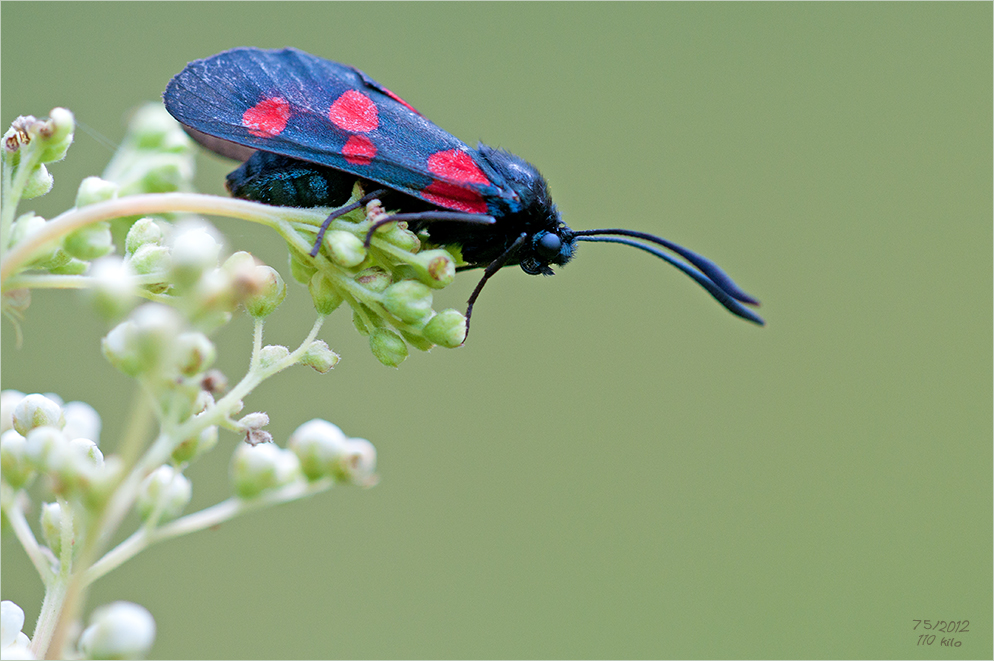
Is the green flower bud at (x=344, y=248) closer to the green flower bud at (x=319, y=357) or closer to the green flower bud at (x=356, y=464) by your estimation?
the green flower bud at (x=319, y=357)

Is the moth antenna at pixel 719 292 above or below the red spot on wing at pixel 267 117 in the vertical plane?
below

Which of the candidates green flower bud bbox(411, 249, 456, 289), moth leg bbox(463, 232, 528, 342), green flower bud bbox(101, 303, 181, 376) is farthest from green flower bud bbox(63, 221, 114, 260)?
moth leg bbox(463, 232, 528, 342)

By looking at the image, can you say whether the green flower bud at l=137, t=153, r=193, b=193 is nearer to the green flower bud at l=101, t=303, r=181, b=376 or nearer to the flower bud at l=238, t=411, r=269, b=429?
the flower bud at l=238, t=411, r=269, b=429

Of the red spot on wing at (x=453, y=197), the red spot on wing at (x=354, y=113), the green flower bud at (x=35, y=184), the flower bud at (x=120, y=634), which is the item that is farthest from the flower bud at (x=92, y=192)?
the flower bud at (x=120, y=634)

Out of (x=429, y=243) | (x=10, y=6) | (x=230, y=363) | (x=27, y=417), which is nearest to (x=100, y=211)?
(x=27, y=417)

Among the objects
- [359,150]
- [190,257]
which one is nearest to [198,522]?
[190,257]
